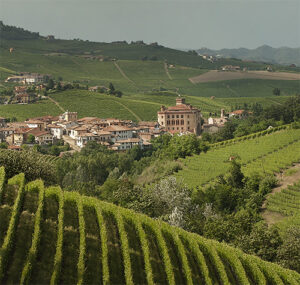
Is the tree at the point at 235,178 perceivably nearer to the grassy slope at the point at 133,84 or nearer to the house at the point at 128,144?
the house at the point at 128,144

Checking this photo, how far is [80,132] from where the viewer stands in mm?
75938

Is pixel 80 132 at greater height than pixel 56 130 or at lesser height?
greater

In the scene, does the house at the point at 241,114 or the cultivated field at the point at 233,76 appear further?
Answer: the cultivated field at the point at 233,76

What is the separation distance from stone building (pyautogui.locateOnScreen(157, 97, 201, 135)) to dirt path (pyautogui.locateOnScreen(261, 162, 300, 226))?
152 ft

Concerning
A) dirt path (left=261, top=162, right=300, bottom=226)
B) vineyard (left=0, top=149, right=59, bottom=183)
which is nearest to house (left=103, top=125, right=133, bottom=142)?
dirt path (left=261, top=162, right=300, bottom=226)

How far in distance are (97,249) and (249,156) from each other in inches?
1331

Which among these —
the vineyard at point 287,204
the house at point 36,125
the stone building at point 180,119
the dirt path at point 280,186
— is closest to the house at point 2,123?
the house at point 36,125

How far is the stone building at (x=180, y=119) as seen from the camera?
286 feet

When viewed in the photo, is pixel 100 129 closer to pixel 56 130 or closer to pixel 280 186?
pixel 56 130

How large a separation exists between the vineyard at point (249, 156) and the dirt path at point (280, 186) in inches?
49.8

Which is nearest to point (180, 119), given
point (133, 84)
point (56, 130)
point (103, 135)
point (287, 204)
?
point (103, 135)

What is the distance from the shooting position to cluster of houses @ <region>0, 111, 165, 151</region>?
245ft

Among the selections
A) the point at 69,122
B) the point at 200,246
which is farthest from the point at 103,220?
the point at 69,122

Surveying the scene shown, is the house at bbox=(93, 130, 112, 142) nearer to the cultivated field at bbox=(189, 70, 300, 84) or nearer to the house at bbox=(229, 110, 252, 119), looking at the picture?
the house at bbox=(229, 110, 252, 119)
